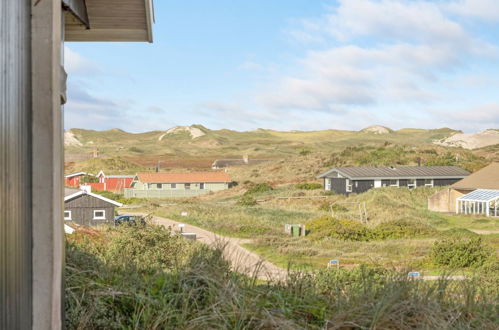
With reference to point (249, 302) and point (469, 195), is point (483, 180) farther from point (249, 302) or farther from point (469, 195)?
point (249, 302)

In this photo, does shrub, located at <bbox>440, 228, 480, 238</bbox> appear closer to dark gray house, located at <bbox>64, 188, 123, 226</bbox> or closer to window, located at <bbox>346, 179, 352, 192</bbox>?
dark gray house, located at <bbox>64, 188, 123, 226</bbox>

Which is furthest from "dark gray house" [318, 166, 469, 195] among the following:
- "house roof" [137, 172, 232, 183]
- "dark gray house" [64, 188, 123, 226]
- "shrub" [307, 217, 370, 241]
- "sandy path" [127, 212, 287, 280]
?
"dark gray house" [64, 188, 123, 226]

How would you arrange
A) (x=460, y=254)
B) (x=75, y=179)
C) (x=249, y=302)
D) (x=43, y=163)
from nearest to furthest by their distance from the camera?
(x=43, y=163)
(x=249, y=302)
(x=460, y=254)
(x=75, y=179)

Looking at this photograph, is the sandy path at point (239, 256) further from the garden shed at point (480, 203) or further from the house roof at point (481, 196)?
the house roof at point (481, 196)

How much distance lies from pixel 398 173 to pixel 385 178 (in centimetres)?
147

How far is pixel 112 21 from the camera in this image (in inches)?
205

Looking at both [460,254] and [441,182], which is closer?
[460,254]

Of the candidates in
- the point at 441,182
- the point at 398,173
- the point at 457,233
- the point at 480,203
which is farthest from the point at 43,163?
the point at 441,182

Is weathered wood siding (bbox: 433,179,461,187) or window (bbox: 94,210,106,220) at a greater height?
weathered wood siding (bbox: 433,179,461,187)

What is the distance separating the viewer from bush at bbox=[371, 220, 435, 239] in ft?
86.6

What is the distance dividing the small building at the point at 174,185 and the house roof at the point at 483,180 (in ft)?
85.5

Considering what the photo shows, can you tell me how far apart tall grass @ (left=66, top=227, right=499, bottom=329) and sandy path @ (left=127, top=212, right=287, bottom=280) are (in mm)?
149

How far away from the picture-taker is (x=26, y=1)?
11.7 feet

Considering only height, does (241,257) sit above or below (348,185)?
above
